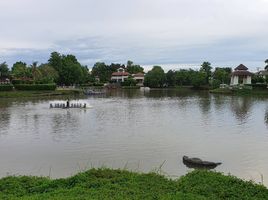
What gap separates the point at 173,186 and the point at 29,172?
28.5ft

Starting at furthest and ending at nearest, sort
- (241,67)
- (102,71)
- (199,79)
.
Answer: (102,71), (199,79), (241,67)

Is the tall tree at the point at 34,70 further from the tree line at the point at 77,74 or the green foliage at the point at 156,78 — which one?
the green foliage at the point at 156,78

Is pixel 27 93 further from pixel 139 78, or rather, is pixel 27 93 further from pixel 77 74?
pixel 139 78

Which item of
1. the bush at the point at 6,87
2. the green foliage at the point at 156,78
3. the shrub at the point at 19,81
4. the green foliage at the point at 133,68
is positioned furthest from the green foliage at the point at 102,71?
the bush at the point at 6,87

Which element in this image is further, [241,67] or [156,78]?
[156,78]

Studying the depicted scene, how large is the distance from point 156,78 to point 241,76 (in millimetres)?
30742

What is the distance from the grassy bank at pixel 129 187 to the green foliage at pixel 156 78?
4327 inches

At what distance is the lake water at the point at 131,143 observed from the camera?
706 inches

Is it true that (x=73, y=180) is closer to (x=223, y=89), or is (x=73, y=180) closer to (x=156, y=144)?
(x=156, y=144)

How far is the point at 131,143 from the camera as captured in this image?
23516mm

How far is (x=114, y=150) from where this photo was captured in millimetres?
21328

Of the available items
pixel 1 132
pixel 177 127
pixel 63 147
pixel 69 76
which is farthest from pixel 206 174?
pixel 69 76

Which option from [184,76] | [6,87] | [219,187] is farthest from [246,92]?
[219,187]

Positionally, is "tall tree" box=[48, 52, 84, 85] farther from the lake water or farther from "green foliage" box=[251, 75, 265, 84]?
the lake water
